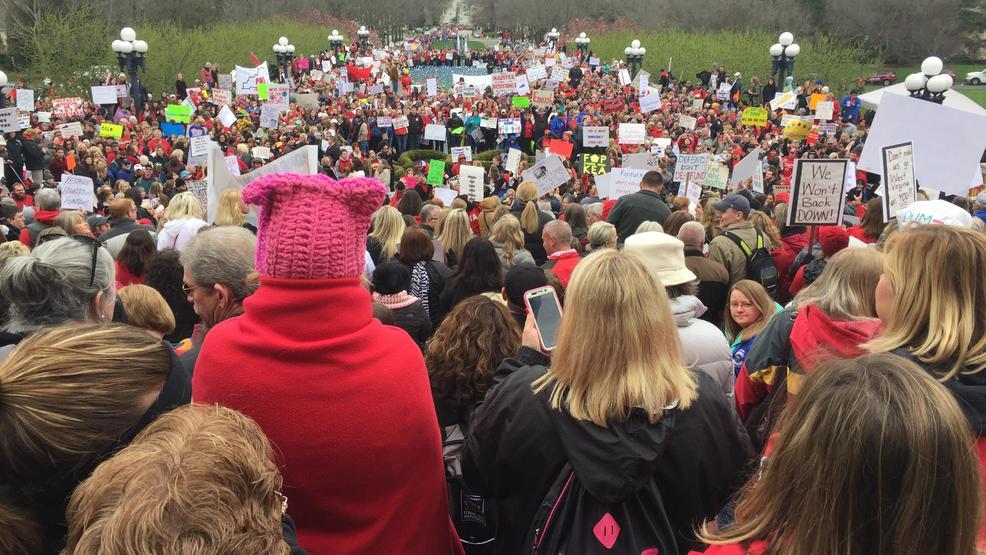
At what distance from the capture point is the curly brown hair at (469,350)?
310 cm

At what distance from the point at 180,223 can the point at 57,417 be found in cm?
440

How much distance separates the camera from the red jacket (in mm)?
1938

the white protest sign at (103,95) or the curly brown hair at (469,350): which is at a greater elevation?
the white protest sign at (103,95)

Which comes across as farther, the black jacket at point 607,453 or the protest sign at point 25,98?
the protest sign at point 25,98

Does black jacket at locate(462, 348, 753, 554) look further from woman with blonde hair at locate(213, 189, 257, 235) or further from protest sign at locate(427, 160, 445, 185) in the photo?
protest sign at locate(427, 160, 445, 185)

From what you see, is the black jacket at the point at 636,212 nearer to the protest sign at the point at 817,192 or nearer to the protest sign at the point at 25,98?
the protest sign at the point at 817,192

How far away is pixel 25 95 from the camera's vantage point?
679 inches

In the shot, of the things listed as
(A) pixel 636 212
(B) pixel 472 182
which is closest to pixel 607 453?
(A) pixel 636 212

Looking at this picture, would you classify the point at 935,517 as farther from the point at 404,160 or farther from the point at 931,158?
the point at 404,160

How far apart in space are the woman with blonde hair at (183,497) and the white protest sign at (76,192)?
9400 mm

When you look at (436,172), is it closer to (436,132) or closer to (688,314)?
(436,132)

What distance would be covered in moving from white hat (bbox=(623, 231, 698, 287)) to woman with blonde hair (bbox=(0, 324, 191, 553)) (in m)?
2.43

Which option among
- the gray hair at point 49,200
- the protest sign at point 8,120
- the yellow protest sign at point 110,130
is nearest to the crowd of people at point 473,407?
the gray hair at point 49,200

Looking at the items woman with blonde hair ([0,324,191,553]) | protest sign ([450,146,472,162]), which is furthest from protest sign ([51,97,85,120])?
woman with blonde hair ([0,324,191,553])
